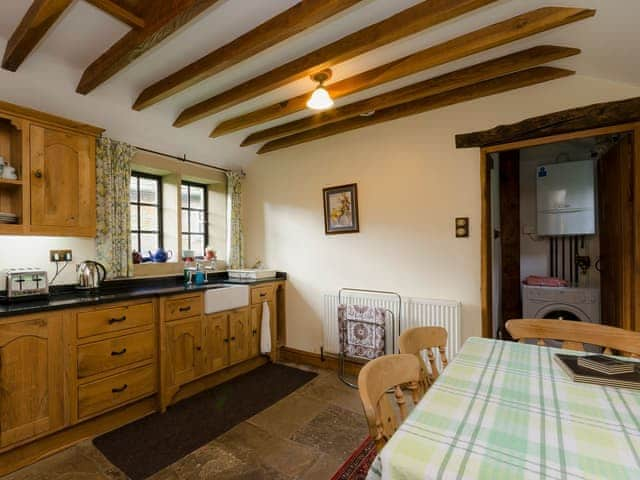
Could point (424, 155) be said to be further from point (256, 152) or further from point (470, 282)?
point (256, 152)

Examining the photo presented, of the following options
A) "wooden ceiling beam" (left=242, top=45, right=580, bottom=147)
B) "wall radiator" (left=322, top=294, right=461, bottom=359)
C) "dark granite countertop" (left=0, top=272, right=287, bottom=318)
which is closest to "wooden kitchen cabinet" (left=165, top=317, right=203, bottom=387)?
"dark granite countertop" (left=0, top=272, right=287, bottom=318)

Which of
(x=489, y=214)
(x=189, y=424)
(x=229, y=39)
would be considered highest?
(x=229, y=39)

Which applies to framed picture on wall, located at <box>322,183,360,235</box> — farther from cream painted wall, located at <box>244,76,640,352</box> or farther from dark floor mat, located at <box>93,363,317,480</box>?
dark floor mat, located at <box>93,363,317,480</box>

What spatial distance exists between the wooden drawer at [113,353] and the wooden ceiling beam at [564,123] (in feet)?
9.77

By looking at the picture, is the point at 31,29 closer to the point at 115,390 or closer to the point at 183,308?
the point at 183,308

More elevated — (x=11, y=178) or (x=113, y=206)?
(x=11, y=178)

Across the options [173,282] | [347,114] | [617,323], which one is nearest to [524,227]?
[617,323]

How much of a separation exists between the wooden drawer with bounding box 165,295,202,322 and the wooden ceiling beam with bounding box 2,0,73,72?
1.83 metres

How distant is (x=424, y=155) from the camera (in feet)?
9.23

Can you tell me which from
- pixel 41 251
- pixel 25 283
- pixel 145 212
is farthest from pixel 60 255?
pixel 145 212

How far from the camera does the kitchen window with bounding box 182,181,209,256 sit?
3596 millimetres

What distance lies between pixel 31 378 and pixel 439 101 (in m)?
3.41

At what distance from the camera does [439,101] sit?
2.63m

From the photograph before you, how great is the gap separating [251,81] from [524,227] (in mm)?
3561
